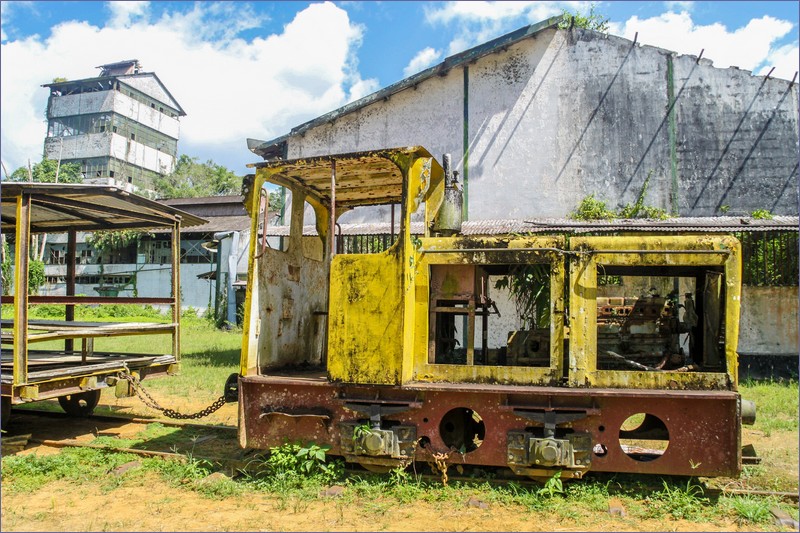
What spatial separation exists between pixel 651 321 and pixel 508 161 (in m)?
10.2

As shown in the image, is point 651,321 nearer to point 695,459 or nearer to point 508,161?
point 695,459

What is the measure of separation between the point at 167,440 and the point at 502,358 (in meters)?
3.89

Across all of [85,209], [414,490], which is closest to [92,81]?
[85,209]

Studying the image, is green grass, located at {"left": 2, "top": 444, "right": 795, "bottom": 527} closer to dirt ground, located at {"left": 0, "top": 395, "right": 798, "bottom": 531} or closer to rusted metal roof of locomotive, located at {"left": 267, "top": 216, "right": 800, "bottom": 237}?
dirt ground, located at {"left": 0, "top": 395, "right": 798, "bottom": 531}

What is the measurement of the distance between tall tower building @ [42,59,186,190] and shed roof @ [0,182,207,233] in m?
35.0

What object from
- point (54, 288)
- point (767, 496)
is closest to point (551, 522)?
point (767, 496)

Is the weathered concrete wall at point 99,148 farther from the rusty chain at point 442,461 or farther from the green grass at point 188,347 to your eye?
the rusty chain at point 442,461

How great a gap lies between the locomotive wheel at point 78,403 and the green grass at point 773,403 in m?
8.49

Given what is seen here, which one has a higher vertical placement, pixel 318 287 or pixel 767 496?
pixel 318 287

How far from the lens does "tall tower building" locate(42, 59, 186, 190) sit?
41.4 m

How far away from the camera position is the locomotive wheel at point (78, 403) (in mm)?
7680

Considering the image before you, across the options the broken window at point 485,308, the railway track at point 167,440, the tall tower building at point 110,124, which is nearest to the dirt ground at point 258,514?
the railway track at point 167,440

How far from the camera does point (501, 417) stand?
4.71 meters

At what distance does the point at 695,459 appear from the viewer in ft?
14.6
